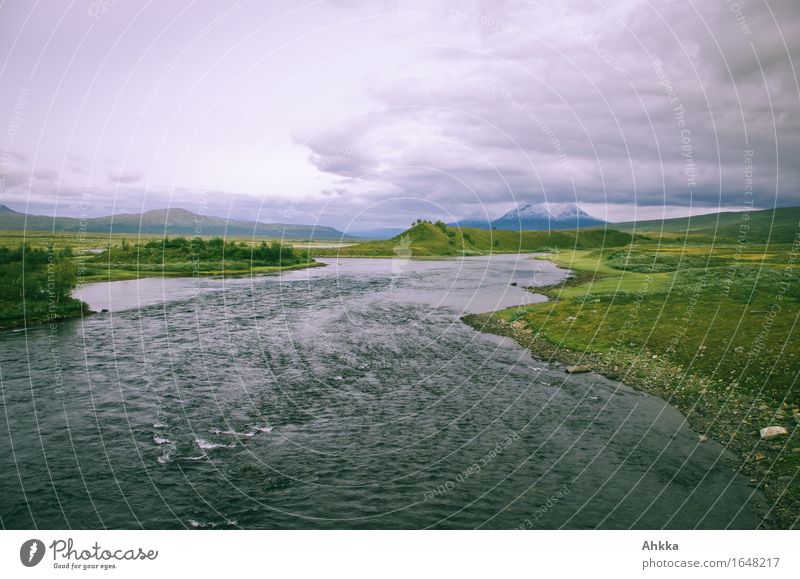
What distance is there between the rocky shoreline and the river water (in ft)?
2.34

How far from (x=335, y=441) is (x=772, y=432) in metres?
19.5

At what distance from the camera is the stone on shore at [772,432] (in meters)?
18.8

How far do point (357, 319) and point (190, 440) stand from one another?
28213mm

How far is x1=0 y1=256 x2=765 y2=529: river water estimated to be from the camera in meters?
14.7

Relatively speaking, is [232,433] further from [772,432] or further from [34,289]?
[34,289]

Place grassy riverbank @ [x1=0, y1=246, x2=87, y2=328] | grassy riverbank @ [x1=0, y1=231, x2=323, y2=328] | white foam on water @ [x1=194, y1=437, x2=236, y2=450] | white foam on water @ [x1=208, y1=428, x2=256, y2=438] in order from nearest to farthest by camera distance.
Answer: white foam on water @ [x1=194, y1=437, x2=236, y2=450] → white foam on water @ [x1=208, y1=428, x2=256, y2=438] → grassy riverbank @ [x1=0, y1=246, x2=87, y2=328] → grassy riverbank @ [x1=0, y1=231, x2=323, y2=328]

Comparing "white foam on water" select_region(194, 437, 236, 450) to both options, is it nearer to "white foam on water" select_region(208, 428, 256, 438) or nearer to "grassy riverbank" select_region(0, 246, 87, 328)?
"white foam on water" select_region(208, 428, 256, 438)

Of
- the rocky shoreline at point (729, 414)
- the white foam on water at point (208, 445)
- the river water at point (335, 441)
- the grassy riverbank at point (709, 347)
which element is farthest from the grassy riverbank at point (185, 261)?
the rocky shoreline at point (729, 414)

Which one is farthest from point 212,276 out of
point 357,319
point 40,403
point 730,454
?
point 730,454

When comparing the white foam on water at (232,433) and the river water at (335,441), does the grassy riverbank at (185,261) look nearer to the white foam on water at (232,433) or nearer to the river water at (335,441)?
the river water at (335,441)

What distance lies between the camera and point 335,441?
19.5m

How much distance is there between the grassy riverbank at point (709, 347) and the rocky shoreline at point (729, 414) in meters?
0.04

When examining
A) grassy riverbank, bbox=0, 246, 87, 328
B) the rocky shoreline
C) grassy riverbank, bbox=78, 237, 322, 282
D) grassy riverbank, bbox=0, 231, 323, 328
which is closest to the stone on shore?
the rocky shoreline

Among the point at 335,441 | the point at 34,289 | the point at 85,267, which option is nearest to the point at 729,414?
the point at 335,441
